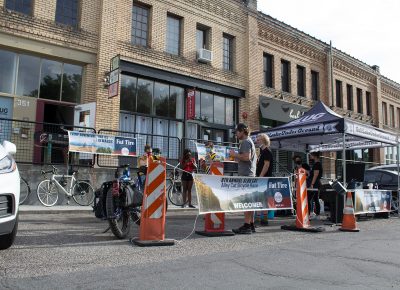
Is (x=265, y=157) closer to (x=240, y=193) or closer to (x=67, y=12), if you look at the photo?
(x=240, y=193)

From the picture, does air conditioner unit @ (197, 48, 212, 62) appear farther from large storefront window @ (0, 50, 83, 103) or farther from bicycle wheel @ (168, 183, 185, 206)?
bicycle wheel @ (168, 183, 185, 206)

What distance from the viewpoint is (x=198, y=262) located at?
16.7 feet

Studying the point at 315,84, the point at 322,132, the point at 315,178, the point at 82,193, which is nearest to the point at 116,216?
the point at 82,193

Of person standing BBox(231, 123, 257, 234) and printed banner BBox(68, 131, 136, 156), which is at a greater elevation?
printed banner BBox(68, 131, 136, 156)

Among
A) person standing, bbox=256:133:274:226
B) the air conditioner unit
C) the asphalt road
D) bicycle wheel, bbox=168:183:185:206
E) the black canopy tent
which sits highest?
the air conditioner unit

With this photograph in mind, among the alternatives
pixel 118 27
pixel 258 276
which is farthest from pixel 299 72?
pixel 258 276

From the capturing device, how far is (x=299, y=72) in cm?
2316

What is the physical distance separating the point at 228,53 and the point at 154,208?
46.4ft

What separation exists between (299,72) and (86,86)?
1372 cm

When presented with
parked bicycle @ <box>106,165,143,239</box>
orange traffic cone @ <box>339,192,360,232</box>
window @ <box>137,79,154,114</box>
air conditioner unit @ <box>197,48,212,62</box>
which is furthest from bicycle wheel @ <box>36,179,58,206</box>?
air conditioner unit @ <box>197,48,212,62</box>

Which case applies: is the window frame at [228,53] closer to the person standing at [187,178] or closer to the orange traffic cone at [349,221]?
the person standing at [187,178]

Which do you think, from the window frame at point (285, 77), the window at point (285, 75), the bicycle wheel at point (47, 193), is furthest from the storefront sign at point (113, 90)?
the window at point (285, 75)

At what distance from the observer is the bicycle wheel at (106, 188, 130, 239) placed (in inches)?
250

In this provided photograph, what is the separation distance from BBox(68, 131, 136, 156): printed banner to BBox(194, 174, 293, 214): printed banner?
626cm
